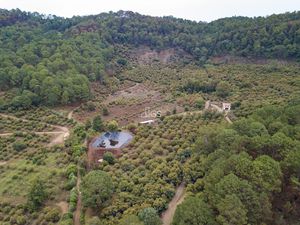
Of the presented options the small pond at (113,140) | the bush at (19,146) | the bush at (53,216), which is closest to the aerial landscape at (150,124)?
the bush at (53,216)

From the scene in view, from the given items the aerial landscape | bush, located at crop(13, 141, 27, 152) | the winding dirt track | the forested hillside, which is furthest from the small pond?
the forested hillside

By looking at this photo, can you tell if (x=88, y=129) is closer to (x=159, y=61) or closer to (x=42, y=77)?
(x=42, y=77)

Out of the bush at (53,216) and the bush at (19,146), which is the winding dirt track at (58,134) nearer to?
the bush at (19,146)

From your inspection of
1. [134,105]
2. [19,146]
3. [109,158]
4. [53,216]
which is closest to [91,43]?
[134,105]

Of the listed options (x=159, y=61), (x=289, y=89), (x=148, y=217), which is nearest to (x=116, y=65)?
(x=159, y=61)

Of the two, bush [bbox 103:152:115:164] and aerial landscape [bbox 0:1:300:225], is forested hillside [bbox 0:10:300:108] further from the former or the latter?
bush [bbox 103:152:115:164]

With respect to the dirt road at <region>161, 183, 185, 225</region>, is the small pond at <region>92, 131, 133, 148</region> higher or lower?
higher

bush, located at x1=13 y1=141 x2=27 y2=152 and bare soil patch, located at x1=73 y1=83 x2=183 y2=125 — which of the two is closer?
bush, located at x1=13 y1=141 x2=27 y2=152
